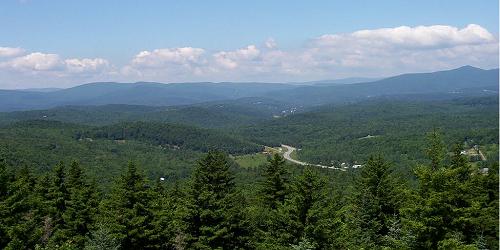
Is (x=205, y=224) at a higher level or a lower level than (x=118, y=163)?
higher

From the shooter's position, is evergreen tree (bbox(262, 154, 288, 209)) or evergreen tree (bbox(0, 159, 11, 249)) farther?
evergreen tree (bbox(262, 154, 288, 209))

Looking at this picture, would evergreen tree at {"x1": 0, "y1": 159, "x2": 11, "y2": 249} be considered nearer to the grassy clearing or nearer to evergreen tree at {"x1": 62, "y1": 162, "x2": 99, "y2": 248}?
evergreen tree at {"x1": 62, "y1": 162, "x2": 99, "y2": 248}

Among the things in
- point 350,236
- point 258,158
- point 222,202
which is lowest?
point 258,158

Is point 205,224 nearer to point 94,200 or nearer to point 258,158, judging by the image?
point 94,200

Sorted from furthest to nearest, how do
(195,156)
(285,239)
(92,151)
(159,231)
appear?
1. (195,156)
2. (92,151)
3. (159,231)
4. (285,239)

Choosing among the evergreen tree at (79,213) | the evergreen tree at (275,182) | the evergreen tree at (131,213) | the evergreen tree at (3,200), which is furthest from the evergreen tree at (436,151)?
the evergreen tree at (79,213)

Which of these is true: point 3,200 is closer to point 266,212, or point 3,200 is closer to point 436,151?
point 266,212

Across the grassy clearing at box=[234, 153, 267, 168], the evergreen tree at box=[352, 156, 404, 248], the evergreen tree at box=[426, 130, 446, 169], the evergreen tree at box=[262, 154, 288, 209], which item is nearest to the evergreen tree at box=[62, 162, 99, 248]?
the evergreen tree at box=[262, 154, 288, 209]

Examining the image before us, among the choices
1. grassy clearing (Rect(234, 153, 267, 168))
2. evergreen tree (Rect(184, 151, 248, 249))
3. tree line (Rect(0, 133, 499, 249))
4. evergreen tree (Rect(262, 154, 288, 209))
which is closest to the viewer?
tree line (Rect(0, 133, 499, 249))

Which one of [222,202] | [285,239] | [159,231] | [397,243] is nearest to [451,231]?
[397,243]
